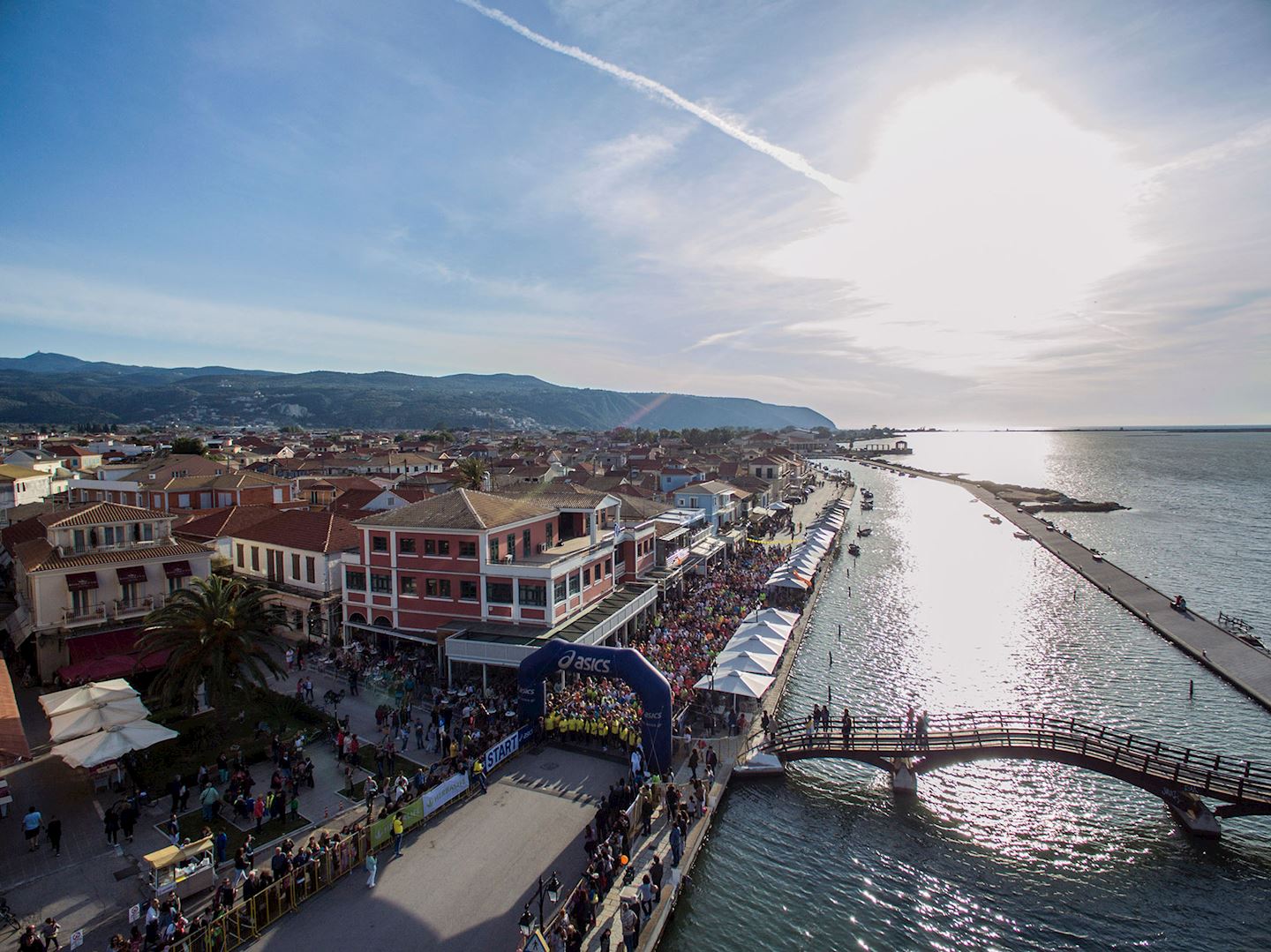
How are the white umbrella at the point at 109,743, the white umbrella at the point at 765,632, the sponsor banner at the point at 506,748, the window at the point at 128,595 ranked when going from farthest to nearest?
the white umbrella at the point at 765,632 → the window at the point at 128,595 → the sponsor banner at the point at 506,748 → the white umbrella at the point at 109,743

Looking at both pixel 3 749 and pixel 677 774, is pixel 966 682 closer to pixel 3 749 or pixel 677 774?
pixel 677 774

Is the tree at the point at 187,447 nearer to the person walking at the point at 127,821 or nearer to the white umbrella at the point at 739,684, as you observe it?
the person walking at the point at 127,821

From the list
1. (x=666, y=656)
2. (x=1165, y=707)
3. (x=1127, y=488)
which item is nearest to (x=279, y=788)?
(x=666, y=656)

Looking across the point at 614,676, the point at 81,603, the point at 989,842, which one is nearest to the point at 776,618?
the point at 989,842

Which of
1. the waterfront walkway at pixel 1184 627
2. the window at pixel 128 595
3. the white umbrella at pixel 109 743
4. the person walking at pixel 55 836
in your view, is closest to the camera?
the person walking at pixel 55 836

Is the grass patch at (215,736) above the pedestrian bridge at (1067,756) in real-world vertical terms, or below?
below

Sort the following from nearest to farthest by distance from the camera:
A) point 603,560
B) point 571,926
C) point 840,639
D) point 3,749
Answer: point 571,926, point 3,749, point 603,560, point 840,639

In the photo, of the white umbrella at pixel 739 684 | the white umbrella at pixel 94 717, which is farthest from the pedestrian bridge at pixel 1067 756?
the white umbrella at pixel 94 717
